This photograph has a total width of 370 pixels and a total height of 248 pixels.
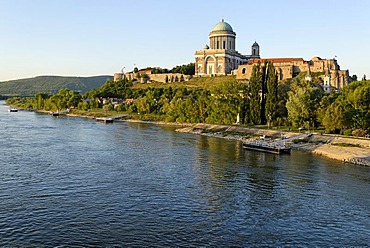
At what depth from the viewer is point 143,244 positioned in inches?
575

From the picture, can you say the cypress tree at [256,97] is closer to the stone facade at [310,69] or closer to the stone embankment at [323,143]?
the stone embankment at [323,143]

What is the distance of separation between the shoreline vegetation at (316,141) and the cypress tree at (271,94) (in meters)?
2.73

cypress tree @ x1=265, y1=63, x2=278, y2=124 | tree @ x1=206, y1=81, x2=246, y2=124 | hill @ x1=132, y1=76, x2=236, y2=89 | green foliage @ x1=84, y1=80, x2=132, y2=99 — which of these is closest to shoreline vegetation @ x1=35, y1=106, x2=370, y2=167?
tree @ x1=206, y1=81, x2=246, y2=124

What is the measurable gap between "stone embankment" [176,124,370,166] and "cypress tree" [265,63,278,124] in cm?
286

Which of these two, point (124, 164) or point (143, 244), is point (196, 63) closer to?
point (124, 164)

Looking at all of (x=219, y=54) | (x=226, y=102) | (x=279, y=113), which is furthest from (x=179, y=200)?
(x=219, y=54)

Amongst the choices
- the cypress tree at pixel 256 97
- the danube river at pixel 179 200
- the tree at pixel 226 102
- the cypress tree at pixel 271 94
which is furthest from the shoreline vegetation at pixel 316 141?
the cypress tree at pixel 271 94

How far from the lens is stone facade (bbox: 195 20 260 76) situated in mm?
101062

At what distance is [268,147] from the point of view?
36.1 metres

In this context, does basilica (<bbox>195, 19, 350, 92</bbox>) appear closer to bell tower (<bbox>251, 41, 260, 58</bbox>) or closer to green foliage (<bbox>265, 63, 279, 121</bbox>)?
bell tower (<bbox>251, 41, 260, 58</bbox>)

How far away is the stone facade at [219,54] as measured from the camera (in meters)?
101

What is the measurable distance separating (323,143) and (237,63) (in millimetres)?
72086

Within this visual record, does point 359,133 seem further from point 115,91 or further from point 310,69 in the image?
point 115,91

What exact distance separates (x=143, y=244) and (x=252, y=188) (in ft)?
31.2
